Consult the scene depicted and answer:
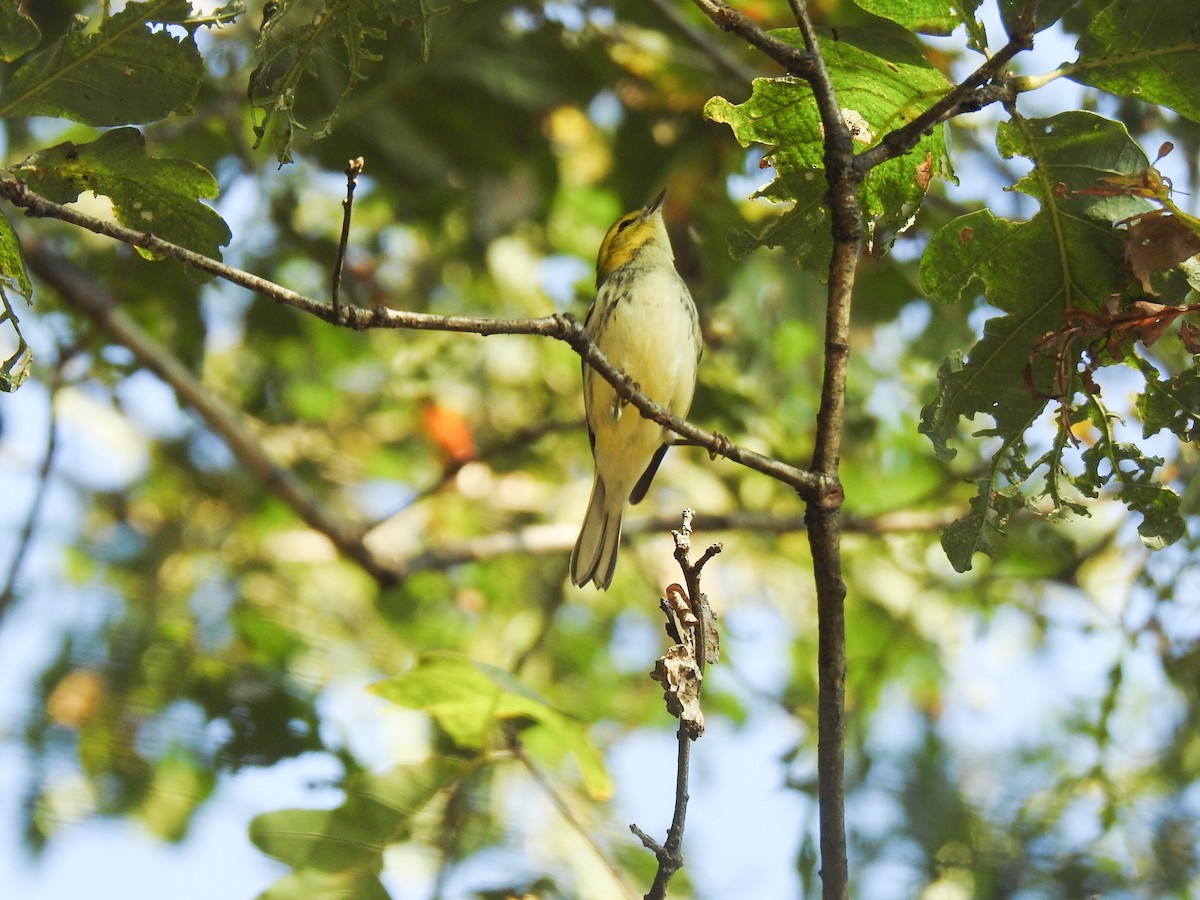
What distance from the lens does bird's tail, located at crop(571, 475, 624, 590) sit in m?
4.37

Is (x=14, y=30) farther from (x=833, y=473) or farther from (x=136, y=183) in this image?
(x=833, y=473)

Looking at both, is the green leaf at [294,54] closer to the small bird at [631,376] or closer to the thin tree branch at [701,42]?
the small bird at [631,376]

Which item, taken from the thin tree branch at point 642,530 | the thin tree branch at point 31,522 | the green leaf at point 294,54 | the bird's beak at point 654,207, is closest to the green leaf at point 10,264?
the green leaf at point 294,54

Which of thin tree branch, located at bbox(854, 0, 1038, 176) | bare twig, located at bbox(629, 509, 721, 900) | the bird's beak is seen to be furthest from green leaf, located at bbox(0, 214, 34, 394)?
the bird's beak

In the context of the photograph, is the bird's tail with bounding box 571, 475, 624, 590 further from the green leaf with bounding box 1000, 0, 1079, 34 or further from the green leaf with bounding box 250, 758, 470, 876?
the green leaf with bounding box 1000, 0, 1079, 34

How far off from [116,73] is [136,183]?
17 centimetres

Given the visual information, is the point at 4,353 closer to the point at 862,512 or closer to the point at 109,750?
the point at 109,750

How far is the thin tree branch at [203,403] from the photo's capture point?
Answer: 4445 millimetres

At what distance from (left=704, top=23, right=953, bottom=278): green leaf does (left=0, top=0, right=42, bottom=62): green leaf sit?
41.3 inches

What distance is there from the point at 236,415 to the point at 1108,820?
3.49 meters

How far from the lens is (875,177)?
6.98 ft

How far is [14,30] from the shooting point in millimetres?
1784

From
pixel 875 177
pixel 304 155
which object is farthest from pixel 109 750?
pixel 875 177

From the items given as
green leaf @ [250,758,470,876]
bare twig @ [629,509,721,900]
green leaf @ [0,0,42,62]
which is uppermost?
green leaf @ [0,0,42,62]
